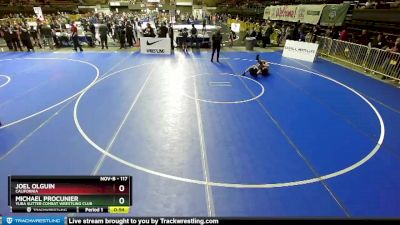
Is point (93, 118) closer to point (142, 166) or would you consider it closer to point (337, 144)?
point (142, 166)

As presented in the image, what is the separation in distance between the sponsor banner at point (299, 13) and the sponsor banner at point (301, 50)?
486cm

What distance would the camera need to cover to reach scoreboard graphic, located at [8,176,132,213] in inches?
83.6

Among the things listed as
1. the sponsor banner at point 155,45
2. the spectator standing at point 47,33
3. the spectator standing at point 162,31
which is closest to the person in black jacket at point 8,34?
the spectator standing at point 47,33

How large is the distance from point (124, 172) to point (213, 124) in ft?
12.0

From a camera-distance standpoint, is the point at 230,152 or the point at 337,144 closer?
the point at 230,152

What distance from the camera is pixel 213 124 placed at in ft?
30.0

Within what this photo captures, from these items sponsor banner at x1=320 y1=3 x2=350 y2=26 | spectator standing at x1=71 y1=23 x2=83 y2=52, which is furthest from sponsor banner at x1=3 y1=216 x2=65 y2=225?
sponsor banner at x1=320 y1=3 x2=350 y2=26

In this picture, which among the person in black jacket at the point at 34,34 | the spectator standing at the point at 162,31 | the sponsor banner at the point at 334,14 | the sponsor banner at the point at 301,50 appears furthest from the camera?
the person in black jacket at the point at 34,34

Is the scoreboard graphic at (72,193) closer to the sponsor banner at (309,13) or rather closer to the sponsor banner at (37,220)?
the sponsor banner at (37,220)

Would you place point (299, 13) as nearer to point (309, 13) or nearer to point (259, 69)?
point (309, 13)

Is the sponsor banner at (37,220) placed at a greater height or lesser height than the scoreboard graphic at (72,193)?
greater

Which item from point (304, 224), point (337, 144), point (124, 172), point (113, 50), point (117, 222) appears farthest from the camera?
point (113, 50)

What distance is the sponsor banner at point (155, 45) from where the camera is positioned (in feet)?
65.2

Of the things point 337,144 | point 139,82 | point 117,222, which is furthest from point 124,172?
point 139,82
